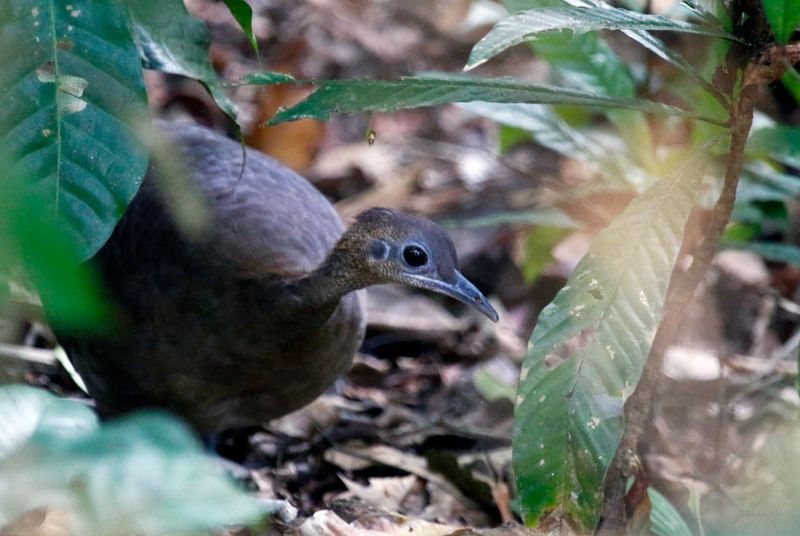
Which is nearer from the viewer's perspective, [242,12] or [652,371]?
[242,12]

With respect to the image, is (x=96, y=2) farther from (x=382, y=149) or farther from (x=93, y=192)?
(x=382, y=149)

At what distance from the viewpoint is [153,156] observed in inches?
143

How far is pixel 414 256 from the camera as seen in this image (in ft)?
11.5

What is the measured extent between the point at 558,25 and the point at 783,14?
49 cm

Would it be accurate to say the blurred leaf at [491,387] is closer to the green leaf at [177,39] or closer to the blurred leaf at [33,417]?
the green leaf at [177,39]

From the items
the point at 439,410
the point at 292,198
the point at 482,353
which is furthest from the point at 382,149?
the point at 292,198

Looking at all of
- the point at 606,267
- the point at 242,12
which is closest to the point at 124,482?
the point at 606,267

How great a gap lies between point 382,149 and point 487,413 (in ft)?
7.68

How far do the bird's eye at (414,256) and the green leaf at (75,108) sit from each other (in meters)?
1.01

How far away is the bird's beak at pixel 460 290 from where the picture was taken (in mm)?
3486

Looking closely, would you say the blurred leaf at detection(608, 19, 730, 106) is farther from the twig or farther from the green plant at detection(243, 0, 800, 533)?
the twig

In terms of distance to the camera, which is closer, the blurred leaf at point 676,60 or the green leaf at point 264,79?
the green leaf at point 264,79

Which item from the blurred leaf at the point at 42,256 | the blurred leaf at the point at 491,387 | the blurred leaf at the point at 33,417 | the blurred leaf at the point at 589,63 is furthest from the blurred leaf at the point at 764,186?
the blurred leaf at the point at 42,256

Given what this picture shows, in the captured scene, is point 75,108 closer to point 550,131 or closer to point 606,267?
point 606,267
